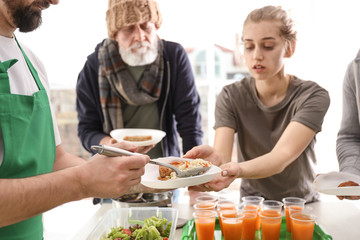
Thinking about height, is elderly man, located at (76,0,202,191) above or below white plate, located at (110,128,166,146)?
above

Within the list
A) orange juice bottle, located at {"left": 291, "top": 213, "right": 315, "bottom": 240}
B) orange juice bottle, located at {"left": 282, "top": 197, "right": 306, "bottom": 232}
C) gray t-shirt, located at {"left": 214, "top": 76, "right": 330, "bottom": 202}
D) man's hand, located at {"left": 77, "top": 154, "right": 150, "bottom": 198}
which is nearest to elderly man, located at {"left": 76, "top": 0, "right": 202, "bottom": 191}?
gray t-shirt, located at {"left": 214, "top": 76, "right": 330, "bottom": 202}

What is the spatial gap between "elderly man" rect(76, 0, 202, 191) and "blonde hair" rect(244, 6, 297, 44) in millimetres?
687

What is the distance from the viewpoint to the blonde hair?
78.2 inches

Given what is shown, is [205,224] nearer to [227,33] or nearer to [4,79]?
[4,79]

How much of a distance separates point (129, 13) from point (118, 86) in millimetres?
499

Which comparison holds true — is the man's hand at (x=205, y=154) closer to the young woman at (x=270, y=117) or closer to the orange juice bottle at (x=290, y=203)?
the young woman at (x=270, y=117)

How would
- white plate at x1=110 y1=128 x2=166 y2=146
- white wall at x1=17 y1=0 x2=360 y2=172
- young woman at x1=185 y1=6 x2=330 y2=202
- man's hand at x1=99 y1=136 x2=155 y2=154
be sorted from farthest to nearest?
1. white wall at x1=17 y1=0 x2=360 y2=172
2. white plate at x1=110 y1=128 x2=166 y2=146
3. young woman at x1=185 y1=6 x2=330 y2=202
4. man's hand at x1=99 y1=136 x2=155 y2=154

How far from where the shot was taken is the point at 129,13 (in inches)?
91.1

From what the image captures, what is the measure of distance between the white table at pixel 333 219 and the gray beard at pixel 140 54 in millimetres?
1053

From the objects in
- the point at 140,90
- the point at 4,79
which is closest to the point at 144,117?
the point at 140,90

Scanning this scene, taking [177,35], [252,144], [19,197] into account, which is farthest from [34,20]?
[177,35]

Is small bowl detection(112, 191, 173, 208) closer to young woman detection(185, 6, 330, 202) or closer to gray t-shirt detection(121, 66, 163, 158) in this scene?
young woman detection(185, 6, 330, 202)

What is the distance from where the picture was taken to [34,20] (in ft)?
4.52

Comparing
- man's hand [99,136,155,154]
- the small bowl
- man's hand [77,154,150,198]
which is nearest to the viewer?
man's hand [77,154,150,198]
